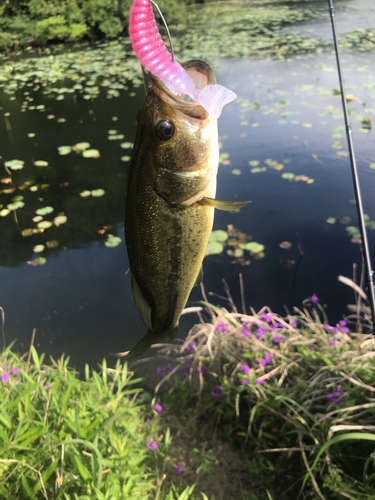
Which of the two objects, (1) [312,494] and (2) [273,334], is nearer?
(1) [312,494]

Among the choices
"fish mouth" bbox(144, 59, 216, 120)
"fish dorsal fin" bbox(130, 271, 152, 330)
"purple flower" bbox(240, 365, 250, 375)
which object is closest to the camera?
"fish mouth" bbox(144, 59, 216, 120)

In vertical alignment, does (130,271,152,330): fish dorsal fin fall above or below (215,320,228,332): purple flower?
above

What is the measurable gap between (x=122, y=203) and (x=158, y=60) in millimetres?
4476

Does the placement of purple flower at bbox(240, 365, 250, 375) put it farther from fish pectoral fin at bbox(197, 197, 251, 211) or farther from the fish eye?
the fish eye

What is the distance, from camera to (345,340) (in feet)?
8.13

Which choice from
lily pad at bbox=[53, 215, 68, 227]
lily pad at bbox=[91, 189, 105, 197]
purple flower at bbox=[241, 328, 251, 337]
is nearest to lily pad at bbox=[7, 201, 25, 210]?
lily pad at bbox=[53, 215, 68, 227]

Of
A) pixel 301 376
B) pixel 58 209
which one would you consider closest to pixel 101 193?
pixel 58 209

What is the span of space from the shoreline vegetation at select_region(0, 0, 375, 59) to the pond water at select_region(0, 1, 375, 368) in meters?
2.93

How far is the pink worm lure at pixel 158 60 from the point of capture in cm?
71

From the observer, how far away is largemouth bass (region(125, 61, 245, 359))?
3.01 feet

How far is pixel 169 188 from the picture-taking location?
3.18 ft

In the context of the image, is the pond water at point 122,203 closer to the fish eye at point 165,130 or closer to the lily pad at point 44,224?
the lily pad at point 44,224

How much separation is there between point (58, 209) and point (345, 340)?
163 inches

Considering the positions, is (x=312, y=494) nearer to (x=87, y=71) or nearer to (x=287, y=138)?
(x=287, y=138)
